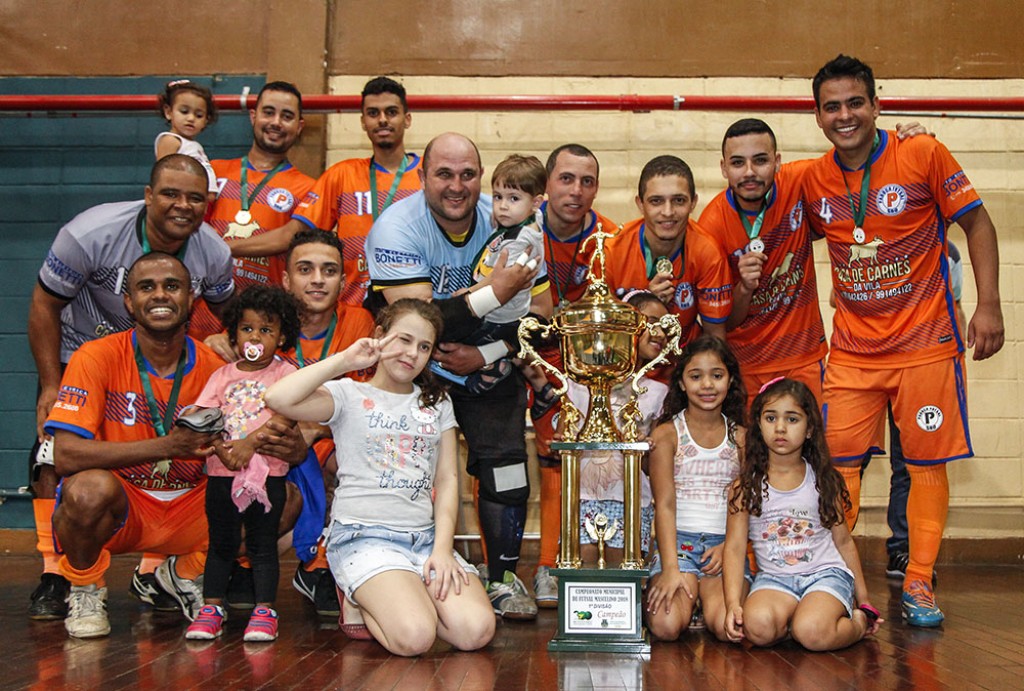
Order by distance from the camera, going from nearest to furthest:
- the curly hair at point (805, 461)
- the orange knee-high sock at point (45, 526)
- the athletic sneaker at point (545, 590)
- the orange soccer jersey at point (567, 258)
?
the curly hair at point (805, 461) → the orange knee-high sock at point (45, 526) → the athletic sneaker at point (545, 590) → the orange soccer jersey at point (567, 258)

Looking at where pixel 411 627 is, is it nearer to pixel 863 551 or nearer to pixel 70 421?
pixel 70 421

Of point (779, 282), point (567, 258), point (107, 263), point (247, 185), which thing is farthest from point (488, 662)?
point (247, 185)

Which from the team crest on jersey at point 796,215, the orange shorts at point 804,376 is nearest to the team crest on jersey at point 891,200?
the team crest on jersey at point 796,215

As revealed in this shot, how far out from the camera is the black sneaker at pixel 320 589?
11.4 ft

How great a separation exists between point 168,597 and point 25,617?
0.47 m

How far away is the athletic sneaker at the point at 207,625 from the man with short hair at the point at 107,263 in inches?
25.2

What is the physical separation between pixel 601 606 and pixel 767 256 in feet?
5.59

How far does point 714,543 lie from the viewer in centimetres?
336

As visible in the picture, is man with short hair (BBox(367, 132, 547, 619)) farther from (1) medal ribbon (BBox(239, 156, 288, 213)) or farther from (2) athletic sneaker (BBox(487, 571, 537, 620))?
(1) medal ribbon (BBox(239, 156, 288, 213))

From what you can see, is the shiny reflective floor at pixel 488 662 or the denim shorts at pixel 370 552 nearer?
the shiny reflective floor at pixel 488 662

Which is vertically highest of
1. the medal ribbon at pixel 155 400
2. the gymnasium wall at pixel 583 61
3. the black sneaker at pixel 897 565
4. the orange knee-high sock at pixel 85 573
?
the gymnasium wall at pixel 583 61

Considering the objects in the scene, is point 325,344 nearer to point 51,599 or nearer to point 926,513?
point 51,599

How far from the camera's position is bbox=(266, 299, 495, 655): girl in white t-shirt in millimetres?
2908

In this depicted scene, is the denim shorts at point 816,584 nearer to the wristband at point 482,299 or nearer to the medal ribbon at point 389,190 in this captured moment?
the wristband at point 482,299
